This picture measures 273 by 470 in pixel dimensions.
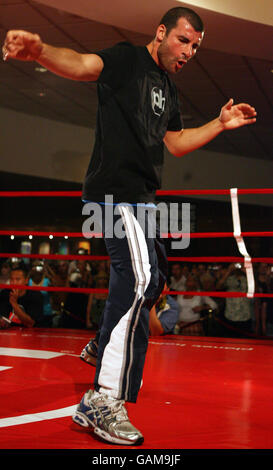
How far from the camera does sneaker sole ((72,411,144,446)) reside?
1.42 metres

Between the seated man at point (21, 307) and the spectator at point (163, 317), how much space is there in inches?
38.5

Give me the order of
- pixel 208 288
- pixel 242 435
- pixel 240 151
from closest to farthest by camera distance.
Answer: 1. pixel 242 435
2. pixel 208 288
3. pixel 240 151

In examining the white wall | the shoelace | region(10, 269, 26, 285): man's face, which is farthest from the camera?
the white wall

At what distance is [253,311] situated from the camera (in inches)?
246

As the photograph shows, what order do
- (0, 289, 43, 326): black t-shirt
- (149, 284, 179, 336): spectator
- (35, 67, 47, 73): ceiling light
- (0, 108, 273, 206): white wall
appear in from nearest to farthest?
(149, 284, 179, 336): spectator → (0, 289, 43, 326): black t-shirt → (35, 67, 47, 73): ceiling light → (0, 108, 273, 206): white wall

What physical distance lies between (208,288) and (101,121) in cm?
522

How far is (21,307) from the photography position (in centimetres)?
438

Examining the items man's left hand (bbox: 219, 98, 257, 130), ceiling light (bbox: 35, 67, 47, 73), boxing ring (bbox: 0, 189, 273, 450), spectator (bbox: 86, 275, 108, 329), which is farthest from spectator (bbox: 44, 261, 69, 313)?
man's left hand (bbox: 219, 98, 257, 130)

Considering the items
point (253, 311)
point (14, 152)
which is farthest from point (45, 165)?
point (253, 311)

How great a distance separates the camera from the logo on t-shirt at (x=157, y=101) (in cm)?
170

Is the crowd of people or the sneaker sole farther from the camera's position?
the crowd of people

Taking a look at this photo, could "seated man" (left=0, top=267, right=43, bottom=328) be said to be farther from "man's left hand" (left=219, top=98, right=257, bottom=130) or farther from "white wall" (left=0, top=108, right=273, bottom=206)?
"white wall" (left=0, top=108, right=273, bottom=206)

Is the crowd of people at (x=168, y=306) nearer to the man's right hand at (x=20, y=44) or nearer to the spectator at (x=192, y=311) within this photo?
the spectator at (x=192, y=311)

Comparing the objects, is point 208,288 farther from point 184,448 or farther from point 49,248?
point 49,248
